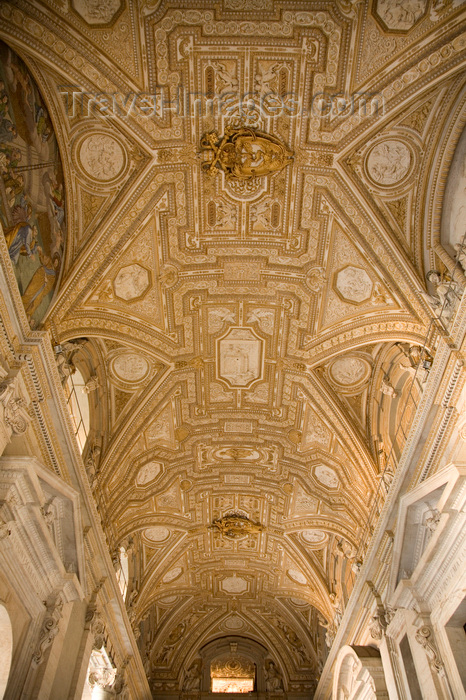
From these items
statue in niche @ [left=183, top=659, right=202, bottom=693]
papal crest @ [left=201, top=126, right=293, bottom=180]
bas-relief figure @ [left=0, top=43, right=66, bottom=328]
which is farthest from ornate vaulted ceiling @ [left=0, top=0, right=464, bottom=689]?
statue in niche @ [left=183, top=659, right=202, bottom=693]

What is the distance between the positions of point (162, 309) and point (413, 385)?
553cm

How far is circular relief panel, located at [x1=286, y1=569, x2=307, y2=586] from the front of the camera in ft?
62.5

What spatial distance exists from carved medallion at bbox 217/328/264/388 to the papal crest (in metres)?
Answer: 4.03

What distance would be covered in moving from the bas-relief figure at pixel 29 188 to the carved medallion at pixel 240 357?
4.71m

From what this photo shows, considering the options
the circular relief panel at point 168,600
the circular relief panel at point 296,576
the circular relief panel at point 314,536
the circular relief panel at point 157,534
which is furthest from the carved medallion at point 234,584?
the circular relief panel at point 314,536

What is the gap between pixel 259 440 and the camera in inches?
619

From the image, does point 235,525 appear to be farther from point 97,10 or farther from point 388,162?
point 97,10

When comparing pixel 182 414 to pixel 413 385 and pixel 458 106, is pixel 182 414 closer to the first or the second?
pixel 413 385

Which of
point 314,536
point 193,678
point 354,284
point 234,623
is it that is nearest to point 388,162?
point 354,284

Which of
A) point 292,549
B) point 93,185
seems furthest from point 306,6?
point 292,549

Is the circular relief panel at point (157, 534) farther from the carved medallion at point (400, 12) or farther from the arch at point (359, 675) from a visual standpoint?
the carved medallion at point (400, 12)

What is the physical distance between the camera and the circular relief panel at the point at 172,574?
757 inches

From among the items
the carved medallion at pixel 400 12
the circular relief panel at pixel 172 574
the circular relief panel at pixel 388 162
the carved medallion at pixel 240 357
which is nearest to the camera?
the carved medallion at pixel 400 12

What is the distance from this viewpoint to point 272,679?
21.6 m
